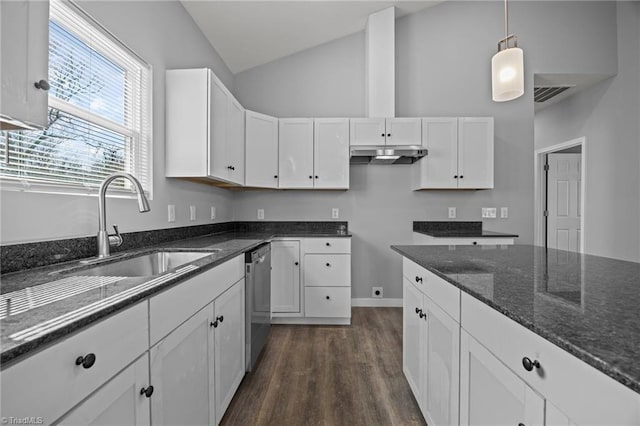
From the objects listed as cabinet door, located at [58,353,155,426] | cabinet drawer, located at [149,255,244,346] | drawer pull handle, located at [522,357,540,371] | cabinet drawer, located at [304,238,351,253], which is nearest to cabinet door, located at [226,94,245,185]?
cabinet drawer, located at [304,238,351,253]

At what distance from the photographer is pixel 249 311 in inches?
85.7

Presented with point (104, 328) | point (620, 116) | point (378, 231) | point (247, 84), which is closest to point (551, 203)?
point (620, 116)

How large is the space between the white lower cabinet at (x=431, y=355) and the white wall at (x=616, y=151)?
361 cm

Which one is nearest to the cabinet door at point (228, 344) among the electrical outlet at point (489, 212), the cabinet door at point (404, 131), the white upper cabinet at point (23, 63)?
the white upper cabinet at point (23, 63)

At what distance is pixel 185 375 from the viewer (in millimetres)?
1238

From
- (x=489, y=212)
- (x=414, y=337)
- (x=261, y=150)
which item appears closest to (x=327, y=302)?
(x=414, y=337)

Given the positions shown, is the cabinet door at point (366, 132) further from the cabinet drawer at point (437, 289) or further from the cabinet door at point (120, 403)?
the cabinet door at point (120, 403)

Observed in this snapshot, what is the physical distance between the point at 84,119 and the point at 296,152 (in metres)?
2.15

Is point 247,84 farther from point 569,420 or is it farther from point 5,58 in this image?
point 569,420

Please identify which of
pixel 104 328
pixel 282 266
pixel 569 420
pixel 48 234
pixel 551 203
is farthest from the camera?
pixel 551 203

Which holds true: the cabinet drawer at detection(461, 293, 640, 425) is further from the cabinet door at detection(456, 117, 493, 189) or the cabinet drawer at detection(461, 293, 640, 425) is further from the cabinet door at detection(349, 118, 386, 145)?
the cabinet door at detection(456, 117, 493, 189)

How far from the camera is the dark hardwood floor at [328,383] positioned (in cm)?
179

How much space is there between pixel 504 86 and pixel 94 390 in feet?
7.82

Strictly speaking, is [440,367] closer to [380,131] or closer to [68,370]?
[68,370]
